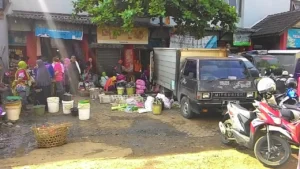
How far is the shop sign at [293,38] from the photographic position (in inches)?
648

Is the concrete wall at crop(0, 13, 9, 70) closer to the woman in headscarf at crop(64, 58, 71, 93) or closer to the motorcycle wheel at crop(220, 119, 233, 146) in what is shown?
the woman in headscarf at crop(64, 58, 71, 93)

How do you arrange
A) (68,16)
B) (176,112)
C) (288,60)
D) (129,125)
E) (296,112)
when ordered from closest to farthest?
(296,112) < (129,125) < (176,112) < (288,60) < (68,16)

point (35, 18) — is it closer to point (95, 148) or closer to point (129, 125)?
point (129, 125)

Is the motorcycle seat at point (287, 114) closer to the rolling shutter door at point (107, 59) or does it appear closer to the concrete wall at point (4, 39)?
the rolling shutter door at point (107, 59)

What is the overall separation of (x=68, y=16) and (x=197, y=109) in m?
8.73

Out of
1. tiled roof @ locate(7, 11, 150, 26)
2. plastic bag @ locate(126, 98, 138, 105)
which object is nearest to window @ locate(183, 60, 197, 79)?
plastic bag @ locate(126, 98, 138, 105)

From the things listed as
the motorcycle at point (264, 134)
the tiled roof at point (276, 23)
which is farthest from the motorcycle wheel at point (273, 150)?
the tiled roof at point (276, 23)

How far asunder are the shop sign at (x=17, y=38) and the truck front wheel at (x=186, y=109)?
854cm

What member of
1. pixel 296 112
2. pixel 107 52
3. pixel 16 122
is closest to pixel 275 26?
pixel 107 52

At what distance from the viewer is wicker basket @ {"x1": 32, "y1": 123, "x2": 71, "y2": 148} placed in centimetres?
611

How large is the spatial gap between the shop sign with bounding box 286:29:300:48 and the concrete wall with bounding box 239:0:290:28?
104 inches

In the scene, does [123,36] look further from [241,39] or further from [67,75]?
[241,39]

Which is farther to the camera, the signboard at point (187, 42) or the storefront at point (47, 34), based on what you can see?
the signboard at point (187, 42)

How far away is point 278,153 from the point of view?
5.12 metres
